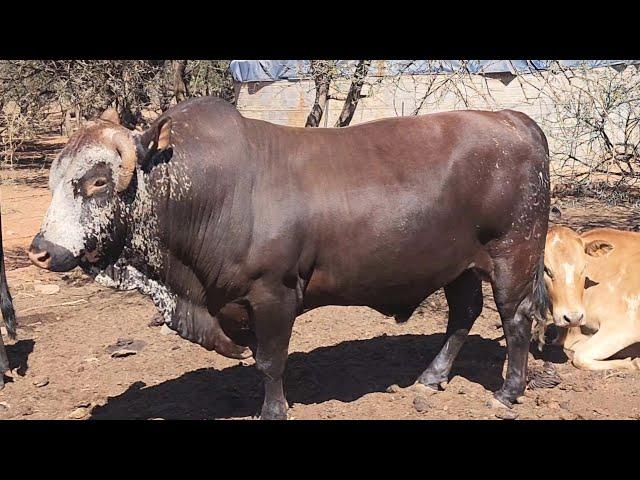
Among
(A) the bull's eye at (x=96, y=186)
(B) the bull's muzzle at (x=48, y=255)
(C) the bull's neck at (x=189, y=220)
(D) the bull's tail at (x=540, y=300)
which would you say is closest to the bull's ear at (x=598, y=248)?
(D) the bull's tail at (x=540, y=300)

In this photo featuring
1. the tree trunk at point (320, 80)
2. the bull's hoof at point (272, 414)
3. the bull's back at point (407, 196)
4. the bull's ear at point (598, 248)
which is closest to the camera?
the bull's back at point (407, 196)

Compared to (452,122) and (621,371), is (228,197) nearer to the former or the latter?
(452,122)

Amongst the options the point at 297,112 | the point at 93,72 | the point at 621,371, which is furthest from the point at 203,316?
the point at 297,112

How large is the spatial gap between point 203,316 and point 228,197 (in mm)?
803

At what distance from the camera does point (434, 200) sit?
448cm

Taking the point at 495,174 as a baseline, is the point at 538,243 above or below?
below

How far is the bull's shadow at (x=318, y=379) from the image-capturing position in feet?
16.0

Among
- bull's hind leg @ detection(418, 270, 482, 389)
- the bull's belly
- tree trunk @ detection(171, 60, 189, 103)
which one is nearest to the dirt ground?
bull's hind leg @ detection(418, 270, 482, 389)

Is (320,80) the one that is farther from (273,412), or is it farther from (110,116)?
(273,412)

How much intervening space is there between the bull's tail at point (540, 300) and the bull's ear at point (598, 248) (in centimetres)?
53

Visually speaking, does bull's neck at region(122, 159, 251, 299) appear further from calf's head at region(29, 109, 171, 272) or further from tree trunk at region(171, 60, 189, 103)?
tree trunk at region(171, 60, 189, 103)

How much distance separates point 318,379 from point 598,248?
8.46 feet

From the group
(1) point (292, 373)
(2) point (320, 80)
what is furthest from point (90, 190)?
(2) point (320, 80)

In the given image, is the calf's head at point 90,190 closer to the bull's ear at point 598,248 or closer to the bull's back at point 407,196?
the bull's back at point 407,196
